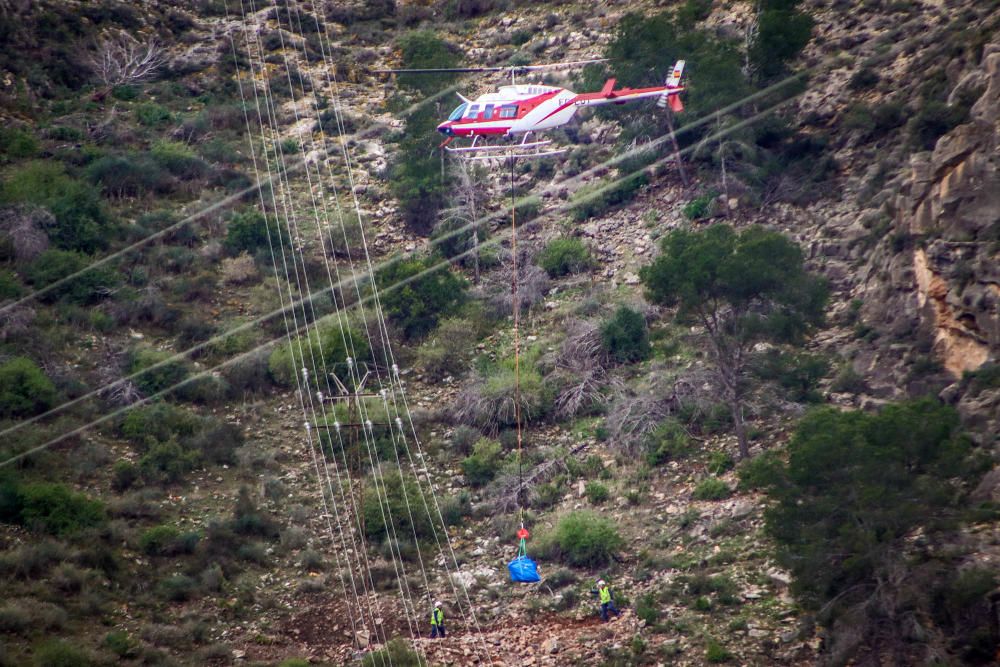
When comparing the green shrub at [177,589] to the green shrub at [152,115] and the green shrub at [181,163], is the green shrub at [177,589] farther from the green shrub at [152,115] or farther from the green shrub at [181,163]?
the green shrub at [152,115]

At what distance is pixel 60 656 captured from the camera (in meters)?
25.0

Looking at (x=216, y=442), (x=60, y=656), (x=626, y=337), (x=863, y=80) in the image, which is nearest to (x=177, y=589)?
(x=60, y=656)

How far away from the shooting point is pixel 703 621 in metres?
26.2

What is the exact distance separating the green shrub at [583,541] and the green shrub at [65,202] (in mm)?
21760

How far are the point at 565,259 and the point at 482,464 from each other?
10273 mm

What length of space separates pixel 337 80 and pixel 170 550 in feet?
107

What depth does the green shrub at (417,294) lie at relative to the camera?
130 ft

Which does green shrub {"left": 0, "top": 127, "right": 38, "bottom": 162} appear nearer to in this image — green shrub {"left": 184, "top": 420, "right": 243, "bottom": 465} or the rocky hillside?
the rocky hillside

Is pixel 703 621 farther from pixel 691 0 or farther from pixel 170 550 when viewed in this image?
pixel 691 0

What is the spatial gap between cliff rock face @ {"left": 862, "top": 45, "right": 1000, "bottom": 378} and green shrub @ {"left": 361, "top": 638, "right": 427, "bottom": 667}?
14518mm

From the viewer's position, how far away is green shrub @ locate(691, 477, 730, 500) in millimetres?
30094

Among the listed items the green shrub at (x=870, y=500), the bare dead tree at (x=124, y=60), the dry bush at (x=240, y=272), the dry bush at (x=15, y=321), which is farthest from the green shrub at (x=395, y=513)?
the bare dead tree at (x=124, y=60)

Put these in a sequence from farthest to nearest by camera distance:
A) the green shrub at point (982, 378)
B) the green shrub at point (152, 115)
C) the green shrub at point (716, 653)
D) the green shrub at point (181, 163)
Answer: the green shrub at point (152, 115), the green shrub at point (181, 163), the green shrub at point (982, 378), the green shrub at point (716, 653)

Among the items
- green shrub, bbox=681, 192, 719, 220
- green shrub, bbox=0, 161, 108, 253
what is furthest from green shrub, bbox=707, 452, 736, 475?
green shrub, bbox=0, 161, 108, 253
